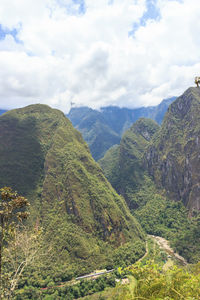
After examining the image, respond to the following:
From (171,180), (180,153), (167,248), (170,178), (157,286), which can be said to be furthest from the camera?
(170,178)

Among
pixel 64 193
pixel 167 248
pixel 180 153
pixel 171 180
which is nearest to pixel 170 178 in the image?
pixel 171 180

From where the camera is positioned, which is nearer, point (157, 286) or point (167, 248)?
point (157, 286)

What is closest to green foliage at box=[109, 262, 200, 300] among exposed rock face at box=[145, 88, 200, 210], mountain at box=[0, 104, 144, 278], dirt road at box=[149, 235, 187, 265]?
mountain at box=[0, 104, 144, 278]

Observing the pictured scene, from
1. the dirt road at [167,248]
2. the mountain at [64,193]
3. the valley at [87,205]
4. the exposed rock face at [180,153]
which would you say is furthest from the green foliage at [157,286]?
the exposed rock face at [180,153]

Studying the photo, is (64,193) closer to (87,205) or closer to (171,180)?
(87,205)

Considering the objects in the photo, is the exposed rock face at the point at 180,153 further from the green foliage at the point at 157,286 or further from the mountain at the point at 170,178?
the green foliage at the point at 157,286

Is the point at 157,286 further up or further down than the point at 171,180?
further up
